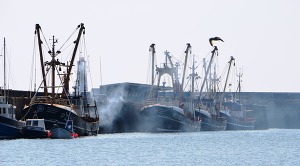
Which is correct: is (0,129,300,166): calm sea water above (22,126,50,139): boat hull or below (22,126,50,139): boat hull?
below

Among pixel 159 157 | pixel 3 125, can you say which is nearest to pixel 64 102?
pixel 3 125

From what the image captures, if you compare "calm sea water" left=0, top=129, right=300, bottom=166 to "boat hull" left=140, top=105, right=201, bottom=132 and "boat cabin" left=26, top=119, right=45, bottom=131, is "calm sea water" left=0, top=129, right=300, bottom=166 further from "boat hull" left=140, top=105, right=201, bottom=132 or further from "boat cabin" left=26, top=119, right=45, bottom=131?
"boat hull" left=140, top=105, right=201, bottom=132

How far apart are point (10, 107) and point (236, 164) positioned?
42.8 meters

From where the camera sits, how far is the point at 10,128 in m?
117

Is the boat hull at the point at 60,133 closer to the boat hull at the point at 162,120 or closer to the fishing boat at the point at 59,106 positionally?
the fishing boat at the point at 59,106

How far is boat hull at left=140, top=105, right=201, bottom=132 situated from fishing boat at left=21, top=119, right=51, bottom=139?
4438 centimetres

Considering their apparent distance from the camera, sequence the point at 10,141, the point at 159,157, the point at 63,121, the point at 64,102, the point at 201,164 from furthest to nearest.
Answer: the point at 64,102
the point at 63,121
the point at 10,141
the point at 159,157
the point at 201,164

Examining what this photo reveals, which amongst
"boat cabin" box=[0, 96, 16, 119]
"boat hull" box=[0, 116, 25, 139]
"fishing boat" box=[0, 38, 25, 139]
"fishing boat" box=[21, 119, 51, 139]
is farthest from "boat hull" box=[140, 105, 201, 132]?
"boat cabin" box=[0, 96, 16, 119]

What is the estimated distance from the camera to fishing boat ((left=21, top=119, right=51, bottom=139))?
389 ft

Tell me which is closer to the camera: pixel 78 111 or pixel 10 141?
pixel 10 141

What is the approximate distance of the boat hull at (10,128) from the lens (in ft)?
377

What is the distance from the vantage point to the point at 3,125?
11506 cm

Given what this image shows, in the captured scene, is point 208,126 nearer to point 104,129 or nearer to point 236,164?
point 104,129

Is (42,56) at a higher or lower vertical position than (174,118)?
higher
